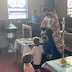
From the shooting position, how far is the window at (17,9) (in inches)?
238

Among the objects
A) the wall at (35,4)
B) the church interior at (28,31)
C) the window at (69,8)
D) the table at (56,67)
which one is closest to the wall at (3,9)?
the church interior at (28,31)

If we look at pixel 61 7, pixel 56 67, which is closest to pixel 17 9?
pixel 61 7

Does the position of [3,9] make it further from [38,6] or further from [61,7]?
[61,7]

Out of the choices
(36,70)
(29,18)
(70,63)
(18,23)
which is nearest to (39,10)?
(29,18)

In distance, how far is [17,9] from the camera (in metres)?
6.18

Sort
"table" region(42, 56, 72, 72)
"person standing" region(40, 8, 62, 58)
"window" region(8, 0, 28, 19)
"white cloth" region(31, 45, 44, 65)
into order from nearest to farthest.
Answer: "table" region(42, 56, 72, 72) < "white cloth" region(31, 45, 44, 65) < "person standing" region(40, 8, 62, 58) < "window" region(8, 0, 28, 19)

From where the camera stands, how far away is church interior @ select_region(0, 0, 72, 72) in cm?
354

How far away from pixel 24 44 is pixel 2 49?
2.36 m

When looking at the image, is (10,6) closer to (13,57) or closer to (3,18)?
(3,18)

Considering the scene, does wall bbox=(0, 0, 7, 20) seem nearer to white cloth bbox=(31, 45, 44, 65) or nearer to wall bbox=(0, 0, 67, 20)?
wall bbox=(0, 0, 67, 20)

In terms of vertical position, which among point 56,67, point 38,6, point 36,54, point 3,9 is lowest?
point 36,54

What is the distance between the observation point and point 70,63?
1.62 metres

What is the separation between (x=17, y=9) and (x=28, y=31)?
1797mm

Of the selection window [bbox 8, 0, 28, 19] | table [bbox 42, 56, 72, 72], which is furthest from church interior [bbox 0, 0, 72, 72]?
table [bbox 42, 56, 72, 72]
